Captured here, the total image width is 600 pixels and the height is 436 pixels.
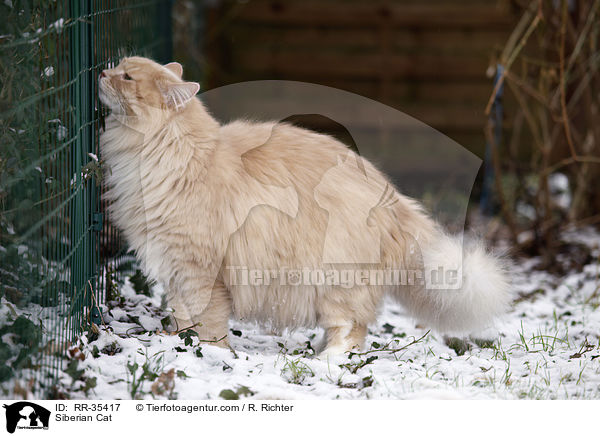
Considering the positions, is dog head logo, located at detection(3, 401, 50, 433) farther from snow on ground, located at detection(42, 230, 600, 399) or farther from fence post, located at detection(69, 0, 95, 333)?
fence post, located at detection(69, 0, 95, 333)

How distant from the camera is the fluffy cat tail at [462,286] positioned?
10.2 ft

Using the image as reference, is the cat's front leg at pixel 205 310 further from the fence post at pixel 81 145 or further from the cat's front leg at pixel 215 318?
the fence post at pixel 81 145

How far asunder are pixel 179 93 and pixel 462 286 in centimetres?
156

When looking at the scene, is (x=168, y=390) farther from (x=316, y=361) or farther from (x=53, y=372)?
(x=316, y=361)

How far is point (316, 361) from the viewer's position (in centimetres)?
291

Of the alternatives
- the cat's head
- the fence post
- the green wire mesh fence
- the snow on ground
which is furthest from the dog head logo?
the cat's head

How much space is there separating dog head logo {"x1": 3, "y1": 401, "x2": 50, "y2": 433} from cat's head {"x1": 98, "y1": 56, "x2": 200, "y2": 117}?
1369 mm

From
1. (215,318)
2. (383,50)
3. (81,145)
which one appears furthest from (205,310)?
(383,50)

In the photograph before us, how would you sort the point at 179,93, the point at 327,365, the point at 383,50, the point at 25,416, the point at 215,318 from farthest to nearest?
1. the point at 383,50
2. the point at 215,318
3. the point at 179,93
4. the point at 327,365
5. the point at 25,416

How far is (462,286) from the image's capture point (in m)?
3.10

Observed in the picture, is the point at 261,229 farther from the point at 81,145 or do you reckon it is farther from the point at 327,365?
the point at 81,145

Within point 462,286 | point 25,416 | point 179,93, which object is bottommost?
point 25,416

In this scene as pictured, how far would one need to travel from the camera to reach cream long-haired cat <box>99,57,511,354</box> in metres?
3.01

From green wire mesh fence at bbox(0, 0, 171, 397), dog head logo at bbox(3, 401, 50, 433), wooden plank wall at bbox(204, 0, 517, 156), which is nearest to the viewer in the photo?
dog head logo at bbox(3, 401, 50, 433)
